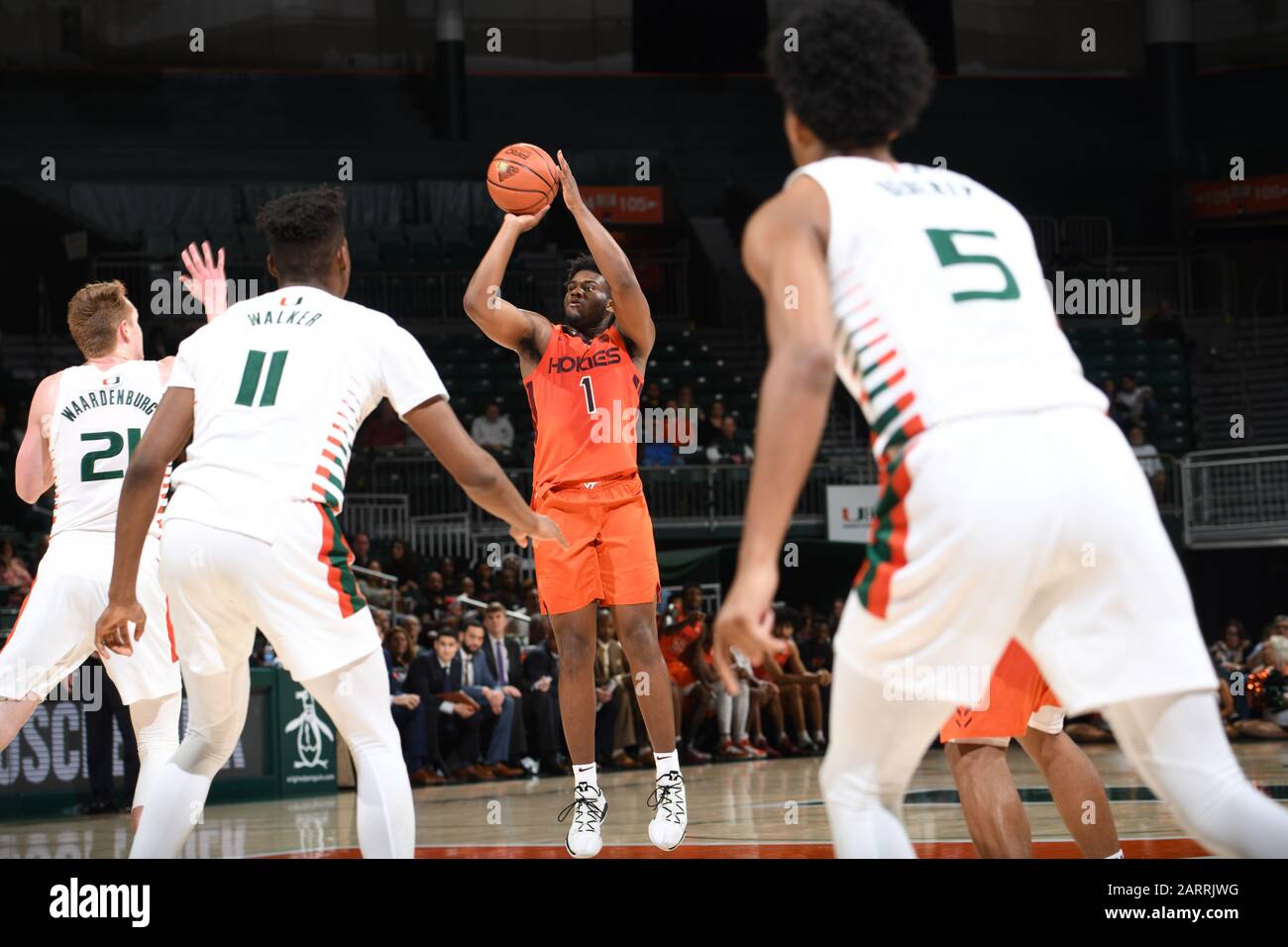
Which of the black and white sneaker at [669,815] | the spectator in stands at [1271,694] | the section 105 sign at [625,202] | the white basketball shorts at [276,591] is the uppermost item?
the section 105 sign at [625,202]

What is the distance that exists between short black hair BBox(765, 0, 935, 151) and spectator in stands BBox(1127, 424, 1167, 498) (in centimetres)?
1487

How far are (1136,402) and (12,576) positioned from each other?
13223 millimetres

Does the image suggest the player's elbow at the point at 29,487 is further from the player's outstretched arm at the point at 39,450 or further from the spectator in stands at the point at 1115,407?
the spectator in stands at the point at 1115,407

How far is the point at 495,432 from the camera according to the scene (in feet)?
58.0

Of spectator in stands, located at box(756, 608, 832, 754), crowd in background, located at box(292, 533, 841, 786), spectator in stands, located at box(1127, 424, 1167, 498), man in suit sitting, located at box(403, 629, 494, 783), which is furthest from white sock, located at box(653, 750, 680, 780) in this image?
spectator in stands, located at box(1127, 424, 1167, 498)

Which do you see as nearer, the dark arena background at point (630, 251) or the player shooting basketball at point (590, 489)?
the player shooting basketball at point (590, 489)

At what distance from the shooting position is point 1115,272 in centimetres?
2147

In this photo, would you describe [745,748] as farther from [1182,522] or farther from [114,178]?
[114,178]

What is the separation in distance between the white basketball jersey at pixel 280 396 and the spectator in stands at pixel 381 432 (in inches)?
551

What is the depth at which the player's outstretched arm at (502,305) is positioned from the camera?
243 inches

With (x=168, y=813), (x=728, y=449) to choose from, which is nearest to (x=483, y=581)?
(x=728, y=449)

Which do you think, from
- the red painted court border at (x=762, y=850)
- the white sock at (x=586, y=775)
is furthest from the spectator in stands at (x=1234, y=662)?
the white sock at (x=586, y=775)

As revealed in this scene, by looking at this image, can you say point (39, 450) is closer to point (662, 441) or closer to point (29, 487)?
point (29, 487)

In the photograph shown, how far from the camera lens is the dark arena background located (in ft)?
41.9
